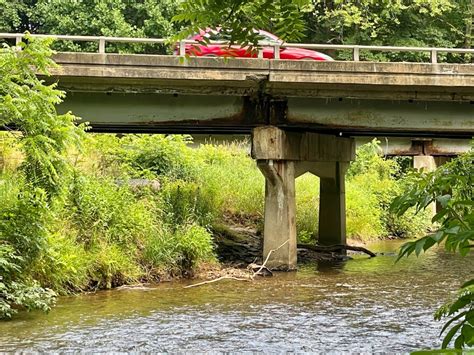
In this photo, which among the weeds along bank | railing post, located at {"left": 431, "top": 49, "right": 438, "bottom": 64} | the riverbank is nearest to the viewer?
the weeds along bank

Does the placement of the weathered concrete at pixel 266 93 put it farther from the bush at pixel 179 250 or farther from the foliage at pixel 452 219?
the foliage at pixel 452 219

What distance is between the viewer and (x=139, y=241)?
13828mm

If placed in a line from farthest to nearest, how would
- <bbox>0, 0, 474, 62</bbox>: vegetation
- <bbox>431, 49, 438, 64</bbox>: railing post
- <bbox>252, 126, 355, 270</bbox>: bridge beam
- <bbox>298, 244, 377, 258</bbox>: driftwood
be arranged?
<bbox>0, 0, 474, 62</bbox>: vegetation
<bbox>298, 244, 377, 258</bbox>: driftwood
<bbox>252, 126, 355, 270</bbox>: bridge beam
<bbox>431, 49, 438, 64</bbox>: railing post

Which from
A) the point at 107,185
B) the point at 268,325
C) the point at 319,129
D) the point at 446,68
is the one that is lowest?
the point at 268,325

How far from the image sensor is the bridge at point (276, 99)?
45.4 ft

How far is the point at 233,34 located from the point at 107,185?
42.4ft

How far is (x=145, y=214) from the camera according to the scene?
1445 cm

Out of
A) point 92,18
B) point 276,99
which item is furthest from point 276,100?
point 92,18

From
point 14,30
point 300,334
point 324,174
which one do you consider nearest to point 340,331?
point 300,334

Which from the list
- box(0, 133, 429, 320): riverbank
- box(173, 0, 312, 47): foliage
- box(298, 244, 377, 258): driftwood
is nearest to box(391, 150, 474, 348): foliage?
box(173, 0, 312, 47): foliage

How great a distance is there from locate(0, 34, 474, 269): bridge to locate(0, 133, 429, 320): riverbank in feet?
3.91

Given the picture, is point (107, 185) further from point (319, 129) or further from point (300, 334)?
point (300, 334)

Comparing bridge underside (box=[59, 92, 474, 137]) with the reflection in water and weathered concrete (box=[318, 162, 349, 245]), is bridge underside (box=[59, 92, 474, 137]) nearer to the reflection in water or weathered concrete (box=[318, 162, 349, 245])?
the reflection in water

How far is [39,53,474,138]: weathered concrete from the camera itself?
13.8 metres
